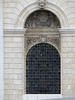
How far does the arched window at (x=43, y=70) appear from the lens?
10250mm

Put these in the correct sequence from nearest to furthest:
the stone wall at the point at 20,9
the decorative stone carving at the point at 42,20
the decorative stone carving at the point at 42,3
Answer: the decorative stone carving at the point at 42,3 < the stone wall at the point at 20,9 < the decorative stone carving at the point at 42,20

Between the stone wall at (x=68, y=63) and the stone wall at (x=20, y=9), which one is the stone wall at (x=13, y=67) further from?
the stone wall at (x=68, y=63)

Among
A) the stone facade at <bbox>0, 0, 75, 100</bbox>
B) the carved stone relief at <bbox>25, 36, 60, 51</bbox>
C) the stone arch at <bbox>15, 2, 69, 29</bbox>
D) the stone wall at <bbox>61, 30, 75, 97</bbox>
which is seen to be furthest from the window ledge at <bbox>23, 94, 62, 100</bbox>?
the stone arch at <bbox>15, 2, 69, 29</bbox>

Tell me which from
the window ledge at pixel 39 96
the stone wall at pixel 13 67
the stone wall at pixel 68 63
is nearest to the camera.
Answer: the stone wall at pixel 68 63

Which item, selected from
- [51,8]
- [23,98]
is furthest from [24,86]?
[51,8]

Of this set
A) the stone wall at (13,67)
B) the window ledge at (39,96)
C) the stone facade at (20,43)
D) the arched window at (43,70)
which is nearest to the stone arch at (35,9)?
the stone facade at (20,43)

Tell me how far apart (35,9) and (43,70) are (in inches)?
113

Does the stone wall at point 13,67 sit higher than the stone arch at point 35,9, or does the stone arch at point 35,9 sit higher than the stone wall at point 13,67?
the stone arch at point 35,9

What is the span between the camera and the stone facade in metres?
9.61

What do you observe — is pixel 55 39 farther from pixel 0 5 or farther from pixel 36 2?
pixel 0 5

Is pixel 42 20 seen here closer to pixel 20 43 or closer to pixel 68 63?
pixel 20 43

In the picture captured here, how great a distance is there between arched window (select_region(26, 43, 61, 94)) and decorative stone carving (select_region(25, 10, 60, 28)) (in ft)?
3.14

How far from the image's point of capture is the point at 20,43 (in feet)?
32.1

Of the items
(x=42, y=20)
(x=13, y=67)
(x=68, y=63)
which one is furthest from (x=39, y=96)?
(x=42, y=20)
